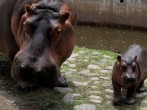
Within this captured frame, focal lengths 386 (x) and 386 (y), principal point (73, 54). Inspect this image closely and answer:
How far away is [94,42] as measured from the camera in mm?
11664

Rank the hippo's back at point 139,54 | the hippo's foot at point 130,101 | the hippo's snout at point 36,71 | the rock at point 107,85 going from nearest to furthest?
the hippo's snout at point 36,71
the hippo's foot at point 130,101
the hippo's back at point 139,54
the rock at point 107,85

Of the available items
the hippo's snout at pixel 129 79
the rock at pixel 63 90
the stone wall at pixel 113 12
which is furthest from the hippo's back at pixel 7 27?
the stone wall at pixel 113 12

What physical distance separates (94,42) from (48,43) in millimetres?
8065

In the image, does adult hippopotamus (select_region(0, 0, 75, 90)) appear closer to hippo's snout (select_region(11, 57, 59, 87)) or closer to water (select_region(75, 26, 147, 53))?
hippo's snout (select_region(11, 57, 59, 87))

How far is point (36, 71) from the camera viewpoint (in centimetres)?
338

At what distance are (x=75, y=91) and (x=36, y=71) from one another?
1.21 metres

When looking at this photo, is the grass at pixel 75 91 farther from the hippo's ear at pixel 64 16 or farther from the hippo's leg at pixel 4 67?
the hippo's ear at pixel 64 16

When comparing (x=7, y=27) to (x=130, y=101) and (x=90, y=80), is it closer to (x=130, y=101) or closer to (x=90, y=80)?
(x=90, y=80)

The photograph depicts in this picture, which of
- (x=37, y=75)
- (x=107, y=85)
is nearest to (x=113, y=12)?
(x=107, y=85)

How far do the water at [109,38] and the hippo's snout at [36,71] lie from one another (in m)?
7.02

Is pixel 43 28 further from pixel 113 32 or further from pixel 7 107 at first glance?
pixel 113 32

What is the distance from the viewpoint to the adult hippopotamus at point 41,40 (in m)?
3.46

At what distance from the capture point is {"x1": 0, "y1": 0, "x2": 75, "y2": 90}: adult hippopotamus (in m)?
3.46

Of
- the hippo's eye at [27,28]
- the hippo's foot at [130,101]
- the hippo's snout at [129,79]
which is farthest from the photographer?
the hippo's foot at [130,101]
